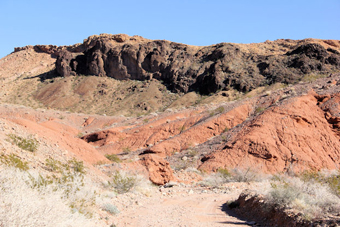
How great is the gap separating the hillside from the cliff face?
0.24 meters

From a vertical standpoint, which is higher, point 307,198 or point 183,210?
point 307,198

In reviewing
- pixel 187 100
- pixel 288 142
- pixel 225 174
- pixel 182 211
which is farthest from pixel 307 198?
pixel 187 100

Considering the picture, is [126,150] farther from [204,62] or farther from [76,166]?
[204,62]

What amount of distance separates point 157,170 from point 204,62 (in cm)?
5549

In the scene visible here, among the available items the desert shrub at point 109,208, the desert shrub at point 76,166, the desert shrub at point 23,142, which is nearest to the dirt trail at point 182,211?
the desert shrub at point 109,208

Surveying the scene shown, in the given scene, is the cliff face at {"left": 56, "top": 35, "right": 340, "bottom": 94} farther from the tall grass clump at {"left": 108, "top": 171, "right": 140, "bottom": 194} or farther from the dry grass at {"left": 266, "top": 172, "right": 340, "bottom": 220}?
the dry grass at {"left": 266, "top": 172, "right": 340, "bottom": 220}

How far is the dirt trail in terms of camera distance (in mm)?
8320

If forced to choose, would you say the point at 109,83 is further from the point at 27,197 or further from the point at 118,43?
the point at 27,197

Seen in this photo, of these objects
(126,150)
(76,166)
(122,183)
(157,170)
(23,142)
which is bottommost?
(126,150)

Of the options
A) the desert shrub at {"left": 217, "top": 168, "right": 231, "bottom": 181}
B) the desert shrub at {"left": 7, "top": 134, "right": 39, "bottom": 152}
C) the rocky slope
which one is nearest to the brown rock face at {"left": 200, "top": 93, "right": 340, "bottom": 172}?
the rocky slope

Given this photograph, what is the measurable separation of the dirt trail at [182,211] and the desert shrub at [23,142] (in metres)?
3.77

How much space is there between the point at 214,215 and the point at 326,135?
575 inches

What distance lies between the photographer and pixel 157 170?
1505 centimetres

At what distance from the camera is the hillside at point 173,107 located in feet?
52.0
